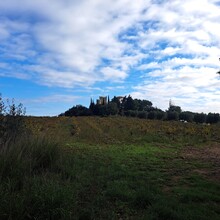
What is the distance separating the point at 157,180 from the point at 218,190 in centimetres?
146

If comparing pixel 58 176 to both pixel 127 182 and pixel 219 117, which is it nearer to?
pixel 127 182

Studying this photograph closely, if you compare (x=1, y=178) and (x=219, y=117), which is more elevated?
(x=219, y=117)

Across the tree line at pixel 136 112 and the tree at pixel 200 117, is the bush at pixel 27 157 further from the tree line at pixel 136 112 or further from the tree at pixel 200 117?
the tree at pixel 200 117

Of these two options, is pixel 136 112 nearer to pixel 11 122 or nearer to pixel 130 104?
pixel 130 104

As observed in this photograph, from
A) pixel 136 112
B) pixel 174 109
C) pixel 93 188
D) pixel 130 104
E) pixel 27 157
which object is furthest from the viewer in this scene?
pixel 130 104

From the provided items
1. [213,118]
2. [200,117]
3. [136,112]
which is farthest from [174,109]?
[213,118]

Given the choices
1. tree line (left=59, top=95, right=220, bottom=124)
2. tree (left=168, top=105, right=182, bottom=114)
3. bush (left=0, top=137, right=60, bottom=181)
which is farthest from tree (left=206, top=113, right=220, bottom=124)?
bush (left=0, top=137, right=60, bottom=181)

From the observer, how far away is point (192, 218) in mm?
5121

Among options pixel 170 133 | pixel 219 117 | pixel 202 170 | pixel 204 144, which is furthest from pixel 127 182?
pixel 219 117

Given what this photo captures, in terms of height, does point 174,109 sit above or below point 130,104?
below

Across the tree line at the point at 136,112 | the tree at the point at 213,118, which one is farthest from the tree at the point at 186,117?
the tree at the point at 213,118

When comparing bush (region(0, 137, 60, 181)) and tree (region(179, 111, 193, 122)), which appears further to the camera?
tree (region(179, 111, 193, 122))

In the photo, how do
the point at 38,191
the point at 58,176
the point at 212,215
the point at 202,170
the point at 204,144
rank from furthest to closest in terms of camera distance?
the point at 204,144
the point at 202,170
the point at 58,176
the point at 212,215
the point at 38,191

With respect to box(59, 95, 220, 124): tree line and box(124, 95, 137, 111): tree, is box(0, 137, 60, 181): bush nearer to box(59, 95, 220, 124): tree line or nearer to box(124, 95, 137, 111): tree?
box(59, 95, 220, 124): tree line
